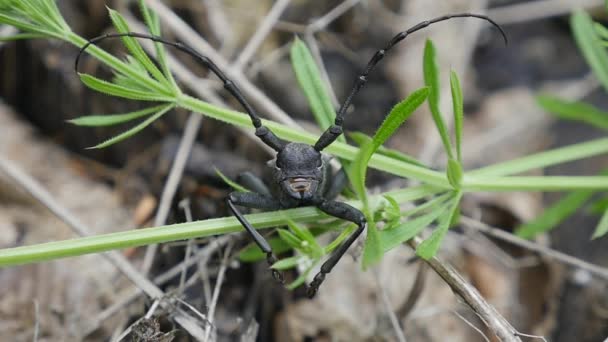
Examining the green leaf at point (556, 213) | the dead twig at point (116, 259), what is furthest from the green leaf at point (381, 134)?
the green leaf at point (556, 213)

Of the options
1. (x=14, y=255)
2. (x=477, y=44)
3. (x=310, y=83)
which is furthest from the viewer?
(x=477, y=44)

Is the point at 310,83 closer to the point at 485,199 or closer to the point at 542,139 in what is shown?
the point at 485,199

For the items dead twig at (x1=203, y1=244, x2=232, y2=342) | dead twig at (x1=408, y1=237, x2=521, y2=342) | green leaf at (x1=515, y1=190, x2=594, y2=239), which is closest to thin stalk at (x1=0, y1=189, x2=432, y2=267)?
dead twig at (x1=203, y1=244, x2=232, y2=342)

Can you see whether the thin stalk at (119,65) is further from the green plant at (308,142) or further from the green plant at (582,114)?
the green plant at (582,114)

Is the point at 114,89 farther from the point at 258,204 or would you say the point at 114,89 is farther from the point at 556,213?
the point at 556,213

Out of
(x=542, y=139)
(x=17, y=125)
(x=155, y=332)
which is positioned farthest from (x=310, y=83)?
(x=542, y=139)

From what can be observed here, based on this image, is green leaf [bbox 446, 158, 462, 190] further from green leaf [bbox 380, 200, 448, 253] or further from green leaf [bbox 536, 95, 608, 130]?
green leaf [bbox 536, 95, 608, 130]

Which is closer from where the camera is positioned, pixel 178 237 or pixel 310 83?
pixel 178 237

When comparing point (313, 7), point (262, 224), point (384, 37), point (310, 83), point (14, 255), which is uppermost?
point (313, 7)
